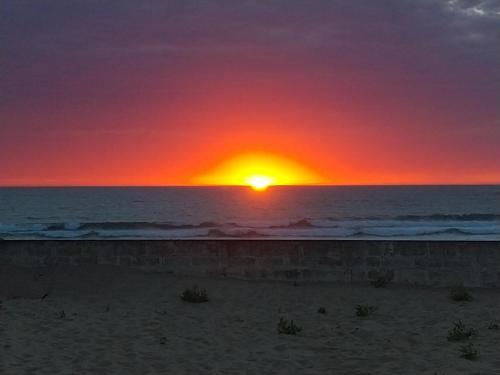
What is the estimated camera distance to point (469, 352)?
9.02 metres

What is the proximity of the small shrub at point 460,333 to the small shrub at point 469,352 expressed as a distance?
51 centimetres

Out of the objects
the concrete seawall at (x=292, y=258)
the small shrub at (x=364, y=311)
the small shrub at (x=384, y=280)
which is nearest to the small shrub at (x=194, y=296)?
the concrete seawall at (x=292, y=258)

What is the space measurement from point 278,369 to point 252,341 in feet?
4.67

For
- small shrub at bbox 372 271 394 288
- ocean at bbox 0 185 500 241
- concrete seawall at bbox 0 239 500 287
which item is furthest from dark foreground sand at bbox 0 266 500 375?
ocean at bbox 0 185 500 241

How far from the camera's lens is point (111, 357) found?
888cm

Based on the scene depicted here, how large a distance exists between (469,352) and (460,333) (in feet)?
3.27

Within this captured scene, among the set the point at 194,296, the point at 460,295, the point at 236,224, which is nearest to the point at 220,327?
the point at 194,296

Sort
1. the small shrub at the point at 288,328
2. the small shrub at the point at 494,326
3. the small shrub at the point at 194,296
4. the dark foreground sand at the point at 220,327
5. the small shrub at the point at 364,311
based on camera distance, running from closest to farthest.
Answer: the dark foreground sand at the point at 220,327, the small shrub at the point at 288,328, the small shrub at the point at 494,326, the small shrub at the point at 364,311, the small shrub at the point at 194,296

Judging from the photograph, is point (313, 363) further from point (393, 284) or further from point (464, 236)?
point (464, 236)

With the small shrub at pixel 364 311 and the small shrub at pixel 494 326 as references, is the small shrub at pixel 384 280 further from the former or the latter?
the small shrub at pixel 494 326

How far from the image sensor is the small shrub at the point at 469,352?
29.3ft

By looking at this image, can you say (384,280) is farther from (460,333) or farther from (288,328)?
(288,328)

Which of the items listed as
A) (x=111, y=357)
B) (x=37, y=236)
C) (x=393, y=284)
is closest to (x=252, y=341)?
(x=111, y=357)

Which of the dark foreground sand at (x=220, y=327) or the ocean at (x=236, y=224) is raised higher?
the ocean at (x=236, y=224)
